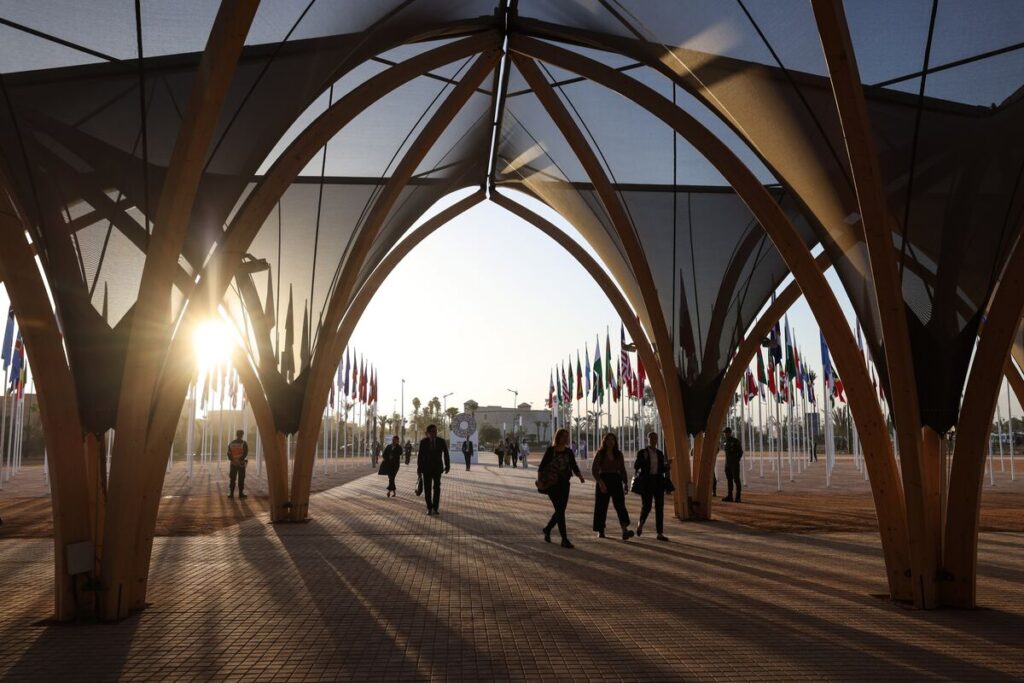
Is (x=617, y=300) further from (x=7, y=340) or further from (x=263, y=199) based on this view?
(x=7, y=340)

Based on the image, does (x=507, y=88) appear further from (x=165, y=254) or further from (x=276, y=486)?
(x=165, y=254)

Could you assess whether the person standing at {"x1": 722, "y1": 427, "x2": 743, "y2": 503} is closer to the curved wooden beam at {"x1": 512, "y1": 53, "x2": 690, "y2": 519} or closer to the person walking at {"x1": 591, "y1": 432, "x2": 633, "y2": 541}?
the curved wooden beam at {"x1": 512, "y1": 53, "x2": 690, "y2": 519}

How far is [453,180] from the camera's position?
64.3ft

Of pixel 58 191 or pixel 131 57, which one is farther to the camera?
pixel 131 57

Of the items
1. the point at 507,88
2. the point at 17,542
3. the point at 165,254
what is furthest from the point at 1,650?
the point at 507,88

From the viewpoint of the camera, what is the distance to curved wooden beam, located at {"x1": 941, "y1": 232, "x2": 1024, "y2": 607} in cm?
706

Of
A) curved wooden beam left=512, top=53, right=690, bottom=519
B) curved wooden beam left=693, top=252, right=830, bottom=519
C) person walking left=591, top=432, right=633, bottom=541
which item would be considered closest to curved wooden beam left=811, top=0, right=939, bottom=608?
person walking left=591, top=432, right=633, bottom=541

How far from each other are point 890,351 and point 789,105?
3.46 meters

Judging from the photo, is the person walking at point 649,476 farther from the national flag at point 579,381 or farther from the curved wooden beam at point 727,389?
the national flag at point 579,381

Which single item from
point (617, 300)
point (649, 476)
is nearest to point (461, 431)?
point (617, 300)

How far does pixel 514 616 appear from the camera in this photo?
6652mm

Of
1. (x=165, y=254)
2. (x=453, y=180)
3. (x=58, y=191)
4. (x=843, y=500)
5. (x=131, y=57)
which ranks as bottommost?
(x=843, y=500)

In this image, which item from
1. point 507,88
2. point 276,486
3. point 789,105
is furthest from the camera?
point 507,88

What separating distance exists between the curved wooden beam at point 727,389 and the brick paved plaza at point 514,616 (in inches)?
155
